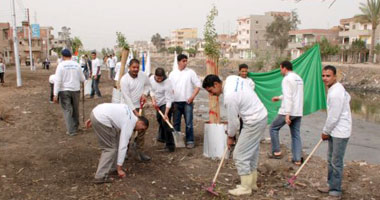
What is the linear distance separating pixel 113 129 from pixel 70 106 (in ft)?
10.7

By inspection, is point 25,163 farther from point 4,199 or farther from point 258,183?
point 258,183

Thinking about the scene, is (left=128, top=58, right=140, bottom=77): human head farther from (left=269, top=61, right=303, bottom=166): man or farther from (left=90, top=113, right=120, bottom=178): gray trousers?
(left=269, top=61, right=303, bottom=166): man

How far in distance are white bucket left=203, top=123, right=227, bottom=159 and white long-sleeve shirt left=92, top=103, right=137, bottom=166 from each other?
1906 millimetres

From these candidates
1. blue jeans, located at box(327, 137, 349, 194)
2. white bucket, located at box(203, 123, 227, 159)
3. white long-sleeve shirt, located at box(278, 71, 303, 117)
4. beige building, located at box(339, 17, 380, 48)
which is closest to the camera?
blue jeans, located at box(327, 137, 349, 194)

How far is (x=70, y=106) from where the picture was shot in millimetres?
7516

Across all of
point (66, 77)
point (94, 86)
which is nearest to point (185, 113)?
point (66, 77)

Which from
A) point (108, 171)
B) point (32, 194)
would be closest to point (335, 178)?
point (108, 171)

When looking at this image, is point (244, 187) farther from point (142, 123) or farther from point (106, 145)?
point (106, 145)

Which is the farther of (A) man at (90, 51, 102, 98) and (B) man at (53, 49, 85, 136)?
(A) man at (90, 51, 102, 98)

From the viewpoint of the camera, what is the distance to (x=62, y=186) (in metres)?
4.71

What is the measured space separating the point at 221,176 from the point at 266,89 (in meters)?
3.10

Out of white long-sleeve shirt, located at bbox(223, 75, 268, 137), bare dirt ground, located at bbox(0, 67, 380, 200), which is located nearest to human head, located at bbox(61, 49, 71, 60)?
bare dirt ground, located at bbox(0, 67, 380, 200)

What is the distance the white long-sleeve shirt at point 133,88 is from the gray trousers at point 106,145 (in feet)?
4.29

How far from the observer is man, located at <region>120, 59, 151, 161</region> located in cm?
587
